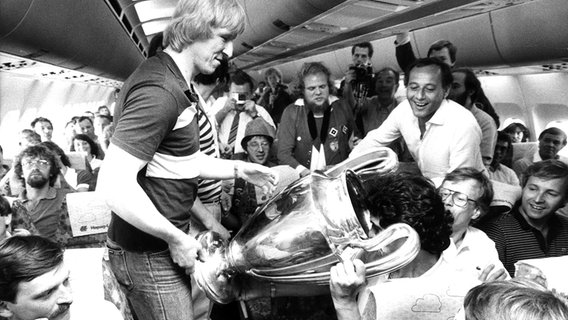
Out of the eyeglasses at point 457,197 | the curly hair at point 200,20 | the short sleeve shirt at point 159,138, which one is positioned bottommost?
the eyeglasses at point 457,197

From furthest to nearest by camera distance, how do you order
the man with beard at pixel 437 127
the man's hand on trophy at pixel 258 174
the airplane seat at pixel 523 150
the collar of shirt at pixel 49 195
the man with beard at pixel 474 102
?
the airplane seat at pixel 523 150
the man with beard at pixel 474 102
the collar of shirt at pixel 49 195
the man with beard at pixel 437 127
the man's hand on trophy at pixel 258 174

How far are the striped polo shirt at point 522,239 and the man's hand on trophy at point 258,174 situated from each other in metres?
1.27

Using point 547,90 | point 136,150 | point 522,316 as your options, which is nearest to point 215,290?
point 136,150

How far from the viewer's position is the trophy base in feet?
5.21

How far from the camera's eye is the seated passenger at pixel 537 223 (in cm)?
272

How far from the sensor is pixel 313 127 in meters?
4.22

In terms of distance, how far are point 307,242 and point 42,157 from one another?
2.71 m

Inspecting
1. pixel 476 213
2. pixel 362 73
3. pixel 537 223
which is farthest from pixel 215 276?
pixel 362 73

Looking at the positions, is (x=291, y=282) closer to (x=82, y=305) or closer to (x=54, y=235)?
(x=82, y=305)

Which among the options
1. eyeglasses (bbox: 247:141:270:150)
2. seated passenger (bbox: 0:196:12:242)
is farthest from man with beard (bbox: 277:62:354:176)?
seated passenger (bbox: 0:196:12:242)

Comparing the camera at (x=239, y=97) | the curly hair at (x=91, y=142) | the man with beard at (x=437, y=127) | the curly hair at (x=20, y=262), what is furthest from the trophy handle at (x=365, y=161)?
the curly hair at (x=91, y=142)

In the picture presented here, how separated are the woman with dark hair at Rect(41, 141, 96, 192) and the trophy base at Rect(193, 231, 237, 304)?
7.88 ft

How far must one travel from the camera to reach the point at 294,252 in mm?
1447

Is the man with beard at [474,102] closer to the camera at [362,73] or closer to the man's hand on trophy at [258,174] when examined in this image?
the camera at [362,73]
